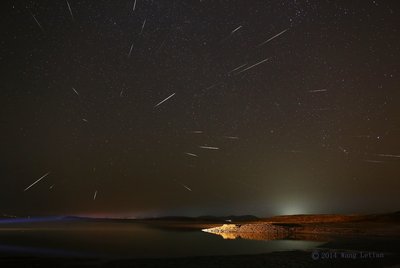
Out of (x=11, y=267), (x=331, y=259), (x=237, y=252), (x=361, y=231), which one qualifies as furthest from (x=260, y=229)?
(x=11, y=267)

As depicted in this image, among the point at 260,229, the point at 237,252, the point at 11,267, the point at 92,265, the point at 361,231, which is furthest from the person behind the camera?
the point at 260,229

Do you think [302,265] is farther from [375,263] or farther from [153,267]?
[153,267]

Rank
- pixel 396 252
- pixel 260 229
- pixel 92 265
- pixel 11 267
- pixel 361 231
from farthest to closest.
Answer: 1. pixel 260 229
2. pixel 361 231
3. pixel 396 252
4. pixel 92 265
5. pixel 11 267

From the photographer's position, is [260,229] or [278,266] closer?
[278,266]

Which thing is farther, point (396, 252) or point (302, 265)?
point (396, 252)

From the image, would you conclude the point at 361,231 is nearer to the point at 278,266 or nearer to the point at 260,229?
the point at 260,229

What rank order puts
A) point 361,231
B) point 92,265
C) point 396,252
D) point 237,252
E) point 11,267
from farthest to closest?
point 361,231, point 237,252, point 396,252, point 92,265, point 11,267

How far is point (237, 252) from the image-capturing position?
29.7 meters

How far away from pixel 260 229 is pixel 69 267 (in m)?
39.2

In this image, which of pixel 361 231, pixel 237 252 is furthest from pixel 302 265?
pixel 361 231

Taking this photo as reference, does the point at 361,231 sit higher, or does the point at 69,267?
the point at 361,231

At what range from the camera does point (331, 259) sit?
24906 mm

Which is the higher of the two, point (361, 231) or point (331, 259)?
point (361, 231)

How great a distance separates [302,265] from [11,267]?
1673 centimetres
